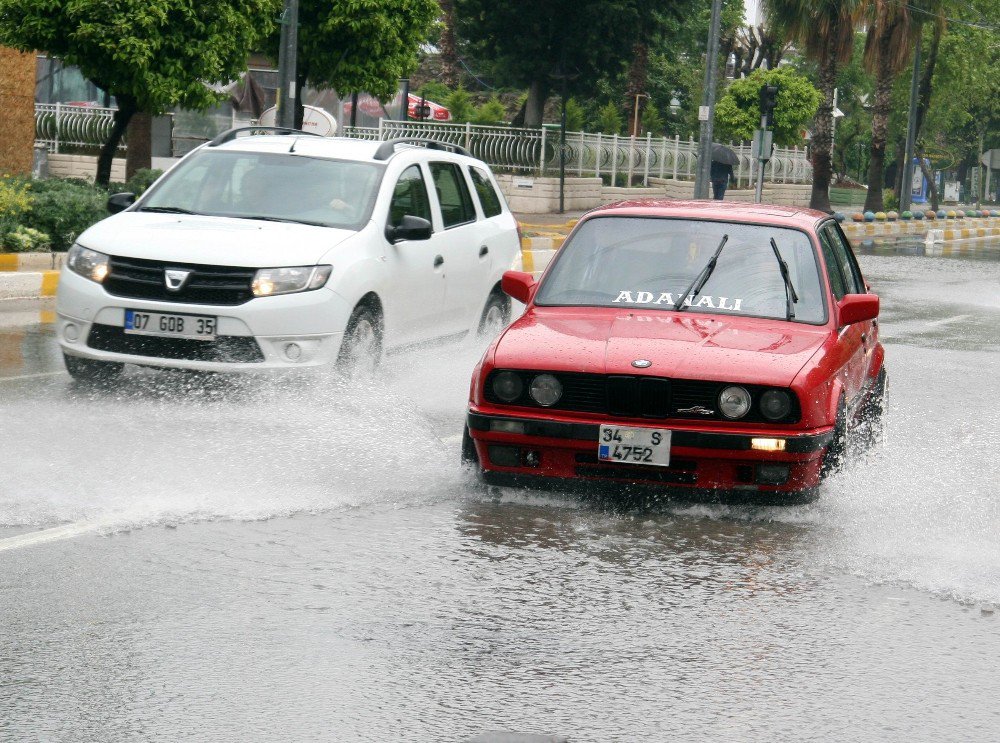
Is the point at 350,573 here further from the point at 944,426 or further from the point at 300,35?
the point at 300,35

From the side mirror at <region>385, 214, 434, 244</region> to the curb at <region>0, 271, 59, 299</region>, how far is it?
581cm

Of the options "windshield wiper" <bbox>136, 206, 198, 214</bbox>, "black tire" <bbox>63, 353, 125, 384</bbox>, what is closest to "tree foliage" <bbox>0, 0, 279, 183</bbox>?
"windshield wiper" <bbox>136, 206, 198, 214</bbox>

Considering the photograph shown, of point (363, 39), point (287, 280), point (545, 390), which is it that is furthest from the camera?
point (363, 39)

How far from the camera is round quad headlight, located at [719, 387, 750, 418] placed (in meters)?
6.54

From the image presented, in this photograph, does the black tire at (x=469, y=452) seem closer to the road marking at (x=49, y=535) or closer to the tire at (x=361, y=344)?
→ the road marking at (x=49, y=535)

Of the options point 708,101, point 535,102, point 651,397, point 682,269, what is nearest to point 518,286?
point 682,269

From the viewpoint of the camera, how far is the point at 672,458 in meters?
6.59

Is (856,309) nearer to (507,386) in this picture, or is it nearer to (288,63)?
(507,386)

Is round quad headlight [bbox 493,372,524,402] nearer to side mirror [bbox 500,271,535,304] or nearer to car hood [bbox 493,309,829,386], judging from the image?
car hood [bbox 493,309,829,386]

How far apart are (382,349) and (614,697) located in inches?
223

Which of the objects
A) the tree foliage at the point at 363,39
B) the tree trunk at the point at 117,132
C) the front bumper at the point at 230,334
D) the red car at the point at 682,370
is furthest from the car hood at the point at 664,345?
the tree foliage at the point at 363,39

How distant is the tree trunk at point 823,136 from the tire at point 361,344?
3794 centimetres

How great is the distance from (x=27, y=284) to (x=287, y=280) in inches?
266

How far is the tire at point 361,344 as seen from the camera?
928 centimetres
